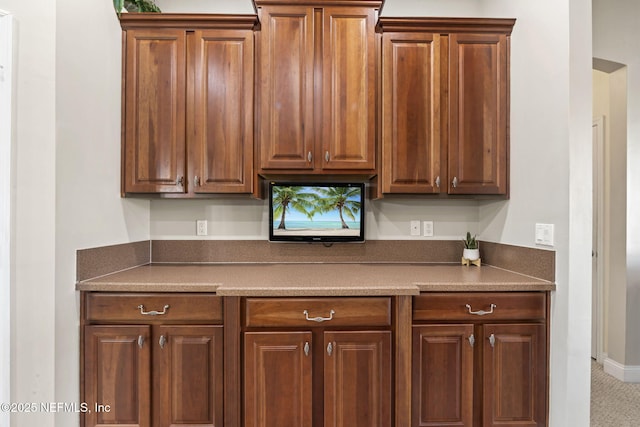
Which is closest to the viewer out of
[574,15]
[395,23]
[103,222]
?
[574,15]

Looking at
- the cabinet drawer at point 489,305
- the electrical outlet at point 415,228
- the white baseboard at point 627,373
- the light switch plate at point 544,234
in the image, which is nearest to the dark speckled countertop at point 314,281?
the cabinet drawer at point 489,305

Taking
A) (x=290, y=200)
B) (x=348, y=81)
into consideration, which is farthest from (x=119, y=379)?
(x=348, y=81)

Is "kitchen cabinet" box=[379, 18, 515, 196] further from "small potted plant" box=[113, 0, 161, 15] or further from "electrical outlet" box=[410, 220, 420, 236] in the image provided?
"small potted plant" box=[113, 0, 161, 15]

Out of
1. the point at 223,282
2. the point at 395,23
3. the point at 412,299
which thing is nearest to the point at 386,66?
the point at 395,23

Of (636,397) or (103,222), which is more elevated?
(103,222)

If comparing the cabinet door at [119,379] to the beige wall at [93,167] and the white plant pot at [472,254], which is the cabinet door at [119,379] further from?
the white plant pot at [472,254]

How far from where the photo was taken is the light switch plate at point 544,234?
6.11ft

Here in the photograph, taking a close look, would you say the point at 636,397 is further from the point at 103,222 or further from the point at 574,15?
the point at 103,222

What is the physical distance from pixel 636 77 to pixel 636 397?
2.35 meters

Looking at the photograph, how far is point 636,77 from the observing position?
110 inches

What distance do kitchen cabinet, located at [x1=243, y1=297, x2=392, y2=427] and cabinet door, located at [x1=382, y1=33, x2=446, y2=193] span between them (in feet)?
2.75

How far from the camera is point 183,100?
7.22 feet

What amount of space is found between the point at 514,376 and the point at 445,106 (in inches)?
60.7

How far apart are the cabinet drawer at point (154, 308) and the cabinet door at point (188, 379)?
0.06 metres
